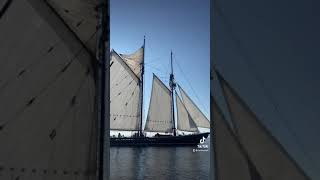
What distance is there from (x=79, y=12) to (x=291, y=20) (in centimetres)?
436

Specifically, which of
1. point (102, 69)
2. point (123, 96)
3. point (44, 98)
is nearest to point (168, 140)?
point (123, 96)

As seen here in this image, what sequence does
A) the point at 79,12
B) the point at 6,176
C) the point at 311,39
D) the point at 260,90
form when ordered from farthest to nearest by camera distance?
the point at 79,12 → the point at 6,176 → the point at 260,90 → the point at 311,39

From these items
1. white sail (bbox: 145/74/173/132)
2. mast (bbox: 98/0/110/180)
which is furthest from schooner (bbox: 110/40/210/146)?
mast (bbox: 98/0/110/180)

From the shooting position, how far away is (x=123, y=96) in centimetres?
11175

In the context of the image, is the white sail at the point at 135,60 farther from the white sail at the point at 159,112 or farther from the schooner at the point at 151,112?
the white sail at the point at 159,112

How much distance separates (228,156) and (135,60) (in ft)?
392

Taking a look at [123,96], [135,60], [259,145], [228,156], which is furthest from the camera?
[135,60]

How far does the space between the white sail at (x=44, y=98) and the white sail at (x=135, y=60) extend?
110 meters

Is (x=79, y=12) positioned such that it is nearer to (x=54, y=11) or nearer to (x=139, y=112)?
(x=54, y=11)

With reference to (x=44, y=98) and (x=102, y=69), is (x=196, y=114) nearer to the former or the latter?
(x=102, y=69)

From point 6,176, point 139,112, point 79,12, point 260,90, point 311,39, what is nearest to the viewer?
point 311,39

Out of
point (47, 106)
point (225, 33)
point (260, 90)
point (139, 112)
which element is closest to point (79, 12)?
point (47, 106)

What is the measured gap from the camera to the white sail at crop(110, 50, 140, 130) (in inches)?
4331

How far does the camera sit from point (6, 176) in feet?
24.8
